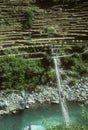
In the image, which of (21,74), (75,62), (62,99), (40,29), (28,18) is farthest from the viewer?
(28,18)

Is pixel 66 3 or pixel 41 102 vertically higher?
pixel 66 3

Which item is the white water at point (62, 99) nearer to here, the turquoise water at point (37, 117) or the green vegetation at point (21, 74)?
the turquoise water at point (37, 117)

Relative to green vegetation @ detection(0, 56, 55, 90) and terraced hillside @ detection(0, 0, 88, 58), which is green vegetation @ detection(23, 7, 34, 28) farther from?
green vegetation @ detection(0, 56, 55, 90)

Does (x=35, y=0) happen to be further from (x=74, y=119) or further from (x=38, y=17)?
(x=74, y=119)

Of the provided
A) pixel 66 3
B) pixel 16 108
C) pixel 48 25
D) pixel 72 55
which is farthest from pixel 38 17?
pixel 16 108

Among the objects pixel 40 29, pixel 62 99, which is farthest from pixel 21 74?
pixel 40 29

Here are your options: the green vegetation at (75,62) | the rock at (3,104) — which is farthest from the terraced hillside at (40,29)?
the rock at (3,104)

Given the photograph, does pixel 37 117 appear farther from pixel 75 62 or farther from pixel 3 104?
pixel 75 62
